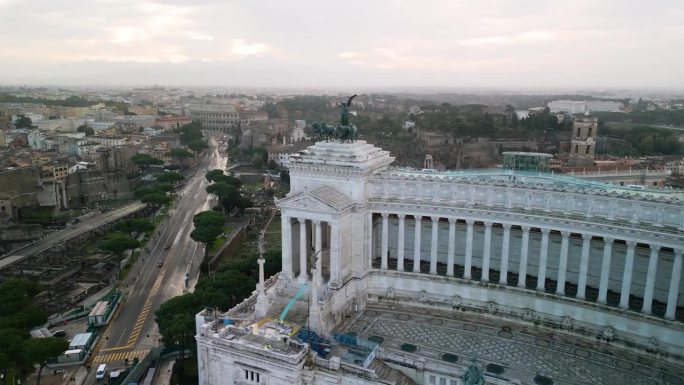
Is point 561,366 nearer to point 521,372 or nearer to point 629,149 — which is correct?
point 521,372

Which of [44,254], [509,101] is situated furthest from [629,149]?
[44,254]

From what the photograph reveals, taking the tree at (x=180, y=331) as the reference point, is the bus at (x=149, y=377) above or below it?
below

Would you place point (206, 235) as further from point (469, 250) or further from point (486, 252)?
point (486, 252)

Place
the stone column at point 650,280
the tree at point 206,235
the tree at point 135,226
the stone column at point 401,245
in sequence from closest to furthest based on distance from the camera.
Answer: the stone column at point 650,280 → the stone column at point 401,245 → the tree at point 206,235 → the tree at point 135,226

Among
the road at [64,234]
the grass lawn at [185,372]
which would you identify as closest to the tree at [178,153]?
the road at [64,234]

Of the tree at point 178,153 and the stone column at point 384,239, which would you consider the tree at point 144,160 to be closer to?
the tree at point 178,153

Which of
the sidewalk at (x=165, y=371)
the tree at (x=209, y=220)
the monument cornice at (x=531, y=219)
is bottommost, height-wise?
the sidewalk at (x=165, y=371)

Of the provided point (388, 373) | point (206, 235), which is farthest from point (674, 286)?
point (206, 235)
